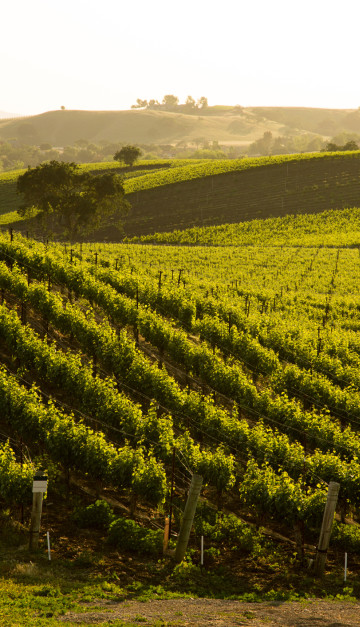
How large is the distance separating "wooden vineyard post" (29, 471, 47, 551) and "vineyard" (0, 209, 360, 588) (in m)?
1.34

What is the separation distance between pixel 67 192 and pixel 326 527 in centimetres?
7372

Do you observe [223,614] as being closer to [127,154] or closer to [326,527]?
[326,527]

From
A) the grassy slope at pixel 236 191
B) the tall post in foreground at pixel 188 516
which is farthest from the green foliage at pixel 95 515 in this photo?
the grassy slope at pixel 236 191

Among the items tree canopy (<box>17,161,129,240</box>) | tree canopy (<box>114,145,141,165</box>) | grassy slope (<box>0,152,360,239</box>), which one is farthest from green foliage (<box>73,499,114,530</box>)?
tree canopy (<box>114,145,141,165</box>)

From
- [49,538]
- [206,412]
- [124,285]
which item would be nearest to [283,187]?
[124,285]

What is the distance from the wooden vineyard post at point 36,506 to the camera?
17.5m

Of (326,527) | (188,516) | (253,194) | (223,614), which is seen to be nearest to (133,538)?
(188,516)

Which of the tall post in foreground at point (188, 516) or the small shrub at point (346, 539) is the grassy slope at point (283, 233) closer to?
→ the small shrub at point (346, 539)

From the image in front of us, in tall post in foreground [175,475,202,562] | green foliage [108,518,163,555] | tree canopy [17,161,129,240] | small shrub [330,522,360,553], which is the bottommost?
small shrub [330,522,360,553]

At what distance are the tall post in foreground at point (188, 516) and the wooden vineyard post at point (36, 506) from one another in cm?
441

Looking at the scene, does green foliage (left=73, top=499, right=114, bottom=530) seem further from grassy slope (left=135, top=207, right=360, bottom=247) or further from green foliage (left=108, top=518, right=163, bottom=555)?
grassy slope (left=135, top=207, right=360, bottom=247)

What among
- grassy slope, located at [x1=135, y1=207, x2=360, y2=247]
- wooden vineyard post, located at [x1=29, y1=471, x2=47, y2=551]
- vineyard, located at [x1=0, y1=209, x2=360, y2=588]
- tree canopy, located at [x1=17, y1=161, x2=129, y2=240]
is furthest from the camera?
grassy slope, located at [x1=135, y1=207, x2=360, y2=247]

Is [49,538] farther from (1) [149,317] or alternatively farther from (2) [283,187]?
(2) [283,187]

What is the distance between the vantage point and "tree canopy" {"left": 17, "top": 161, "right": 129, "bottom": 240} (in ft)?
267
